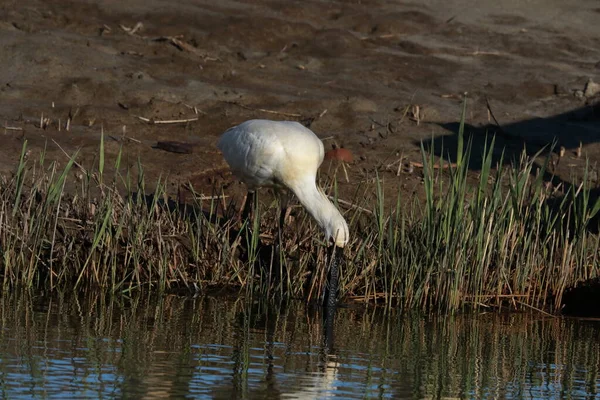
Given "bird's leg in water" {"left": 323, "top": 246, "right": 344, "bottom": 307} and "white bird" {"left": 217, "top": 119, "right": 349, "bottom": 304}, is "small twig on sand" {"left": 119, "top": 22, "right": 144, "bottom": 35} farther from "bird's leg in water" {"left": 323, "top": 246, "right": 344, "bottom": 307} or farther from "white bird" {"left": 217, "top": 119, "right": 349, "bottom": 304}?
"bird's leg in water" {"left": 323, "top": 246, "right": 344, "bottom": 307}

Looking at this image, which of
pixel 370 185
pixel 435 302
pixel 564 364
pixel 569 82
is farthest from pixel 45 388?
pixel 569 82

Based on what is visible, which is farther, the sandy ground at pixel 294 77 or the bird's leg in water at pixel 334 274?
the sandy ground at pixel 294 77

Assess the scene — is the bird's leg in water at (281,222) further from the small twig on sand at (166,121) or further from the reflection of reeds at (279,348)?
the small twig on sand at (166,121)

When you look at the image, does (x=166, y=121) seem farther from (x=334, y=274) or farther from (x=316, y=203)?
(x=334, y=274)

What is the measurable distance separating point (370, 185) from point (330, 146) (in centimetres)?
112

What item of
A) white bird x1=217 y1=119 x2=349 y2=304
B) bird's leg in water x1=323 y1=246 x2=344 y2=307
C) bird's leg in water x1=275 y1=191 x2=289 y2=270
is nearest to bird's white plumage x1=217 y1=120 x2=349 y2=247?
white bird x1=217 y1=119 x2=349 y2=304

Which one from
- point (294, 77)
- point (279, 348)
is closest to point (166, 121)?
point (294, 77)

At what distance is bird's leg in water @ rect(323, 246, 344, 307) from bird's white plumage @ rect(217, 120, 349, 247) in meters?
0.46

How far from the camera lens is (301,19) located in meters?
14.8

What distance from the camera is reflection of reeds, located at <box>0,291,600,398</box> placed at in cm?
554

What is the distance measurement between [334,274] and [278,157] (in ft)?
3.56

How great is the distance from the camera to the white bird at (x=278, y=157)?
27.1ft

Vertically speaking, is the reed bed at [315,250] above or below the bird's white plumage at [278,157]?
below

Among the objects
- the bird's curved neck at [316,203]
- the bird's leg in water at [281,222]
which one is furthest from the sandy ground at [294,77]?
the bird's curved neck at [316,203]
